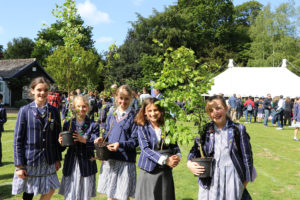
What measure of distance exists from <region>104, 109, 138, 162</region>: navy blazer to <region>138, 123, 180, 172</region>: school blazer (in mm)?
393

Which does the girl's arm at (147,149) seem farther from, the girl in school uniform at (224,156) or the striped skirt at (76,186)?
the striped skirt at (76,186)

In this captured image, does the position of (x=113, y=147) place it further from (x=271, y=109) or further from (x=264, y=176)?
(x=271, y=109)

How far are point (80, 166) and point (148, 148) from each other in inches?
40.9

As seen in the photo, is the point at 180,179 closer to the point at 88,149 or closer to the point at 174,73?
the point at 88,149

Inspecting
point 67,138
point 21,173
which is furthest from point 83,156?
point 21,173

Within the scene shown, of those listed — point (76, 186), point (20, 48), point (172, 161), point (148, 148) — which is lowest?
point (76, 186)

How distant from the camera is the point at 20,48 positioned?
1975 inches

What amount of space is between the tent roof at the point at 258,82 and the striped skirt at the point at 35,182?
21.1 m

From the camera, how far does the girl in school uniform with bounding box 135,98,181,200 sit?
120 inches

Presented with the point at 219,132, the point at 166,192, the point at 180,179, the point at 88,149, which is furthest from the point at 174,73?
the point at 180,179

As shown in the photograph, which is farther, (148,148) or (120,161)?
(120,161)

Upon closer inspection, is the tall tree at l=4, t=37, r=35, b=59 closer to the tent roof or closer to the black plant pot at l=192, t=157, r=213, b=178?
the tent roof

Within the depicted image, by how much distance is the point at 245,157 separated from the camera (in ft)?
8.74

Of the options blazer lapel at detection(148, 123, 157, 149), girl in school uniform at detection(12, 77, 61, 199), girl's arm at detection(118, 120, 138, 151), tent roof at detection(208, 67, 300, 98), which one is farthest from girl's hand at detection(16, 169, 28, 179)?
tent roof at detection(208, 67, 300, 98)
